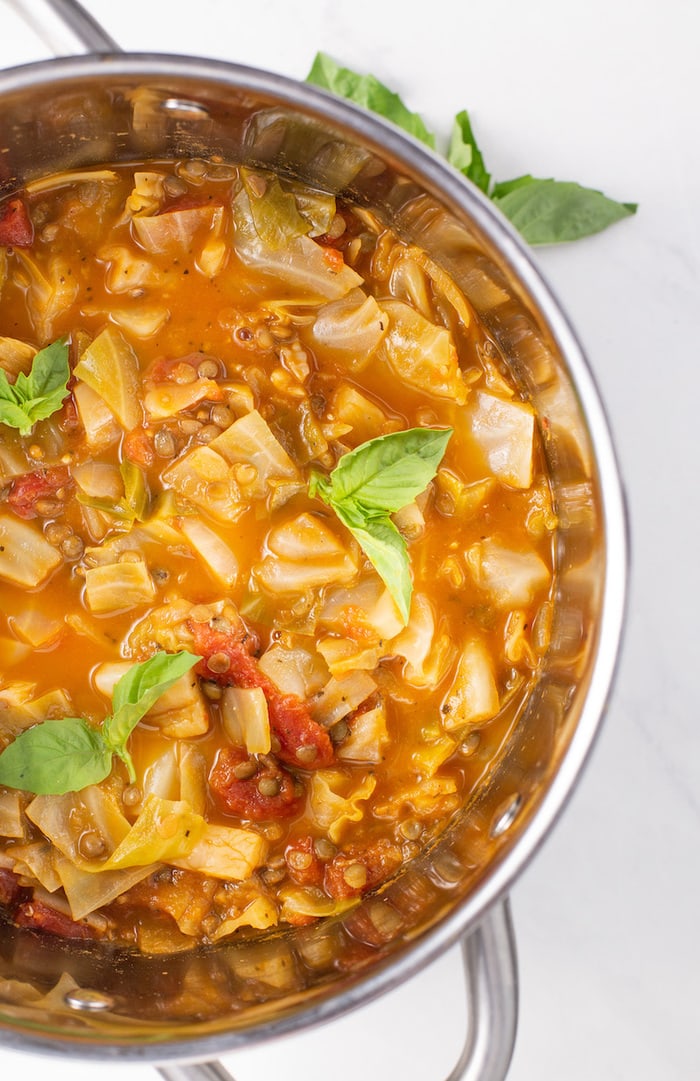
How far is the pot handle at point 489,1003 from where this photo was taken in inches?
112

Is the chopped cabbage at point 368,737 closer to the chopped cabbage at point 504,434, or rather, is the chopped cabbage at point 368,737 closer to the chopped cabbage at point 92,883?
the chopped cabbage at point 92,883

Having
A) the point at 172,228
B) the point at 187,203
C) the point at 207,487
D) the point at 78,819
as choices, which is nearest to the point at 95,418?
the point at 207,487

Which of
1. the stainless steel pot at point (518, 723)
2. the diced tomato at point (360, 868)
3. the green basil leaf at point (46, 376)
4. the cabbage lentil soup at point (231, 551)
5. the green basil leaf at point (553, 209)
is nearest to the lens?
the stainless steel pot at point (518, 723)

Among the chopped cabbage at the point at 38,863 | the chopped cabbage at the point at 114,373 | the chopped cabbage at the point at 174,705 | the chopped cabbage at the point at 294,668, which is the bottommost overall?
the chopped cabbage at the point at 38,863

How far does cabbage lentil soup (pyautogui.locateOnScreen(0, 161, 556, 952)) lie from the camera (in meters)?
2.95

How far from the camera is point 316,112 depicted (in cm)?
259

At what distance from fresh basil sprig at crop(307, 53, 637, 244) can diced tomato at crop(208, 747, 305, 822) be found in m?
1.87

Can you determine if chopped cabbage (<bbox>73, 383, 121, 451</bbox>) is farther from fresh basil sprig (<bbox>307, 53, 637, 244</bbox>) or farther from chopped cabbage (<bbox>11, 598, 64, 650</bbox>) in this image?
fresh basil sprig (<bbox>307, 53, 637, 244</bbox>)

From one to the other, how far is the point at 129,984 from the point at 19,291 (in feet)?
6.79

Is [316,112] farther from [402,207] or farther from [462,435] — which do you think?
[462,435]

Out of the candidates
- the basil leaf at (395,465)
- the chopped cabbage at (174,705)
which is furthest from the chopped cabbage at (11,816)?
the basil leaf at (395,465)

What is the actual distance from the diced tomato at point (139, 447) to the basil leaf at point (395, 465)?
0.59m

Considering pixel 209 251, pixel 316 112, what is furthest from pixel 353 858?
pixel 316 112

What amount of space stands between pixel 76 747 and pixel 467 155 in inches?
86.8
